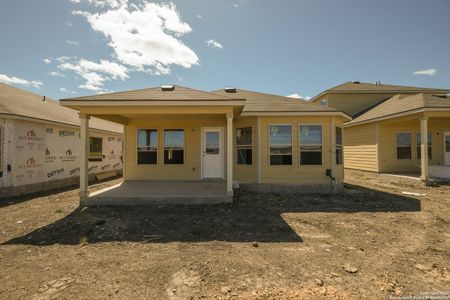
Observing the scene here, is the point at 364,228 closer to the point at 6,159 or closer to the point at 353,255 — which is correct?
the point at 353,255

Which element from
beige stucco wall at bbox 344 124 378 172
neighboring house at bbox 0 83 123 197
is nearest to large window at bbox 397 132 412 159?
beige stucco wall at bbox 344 124 378 172

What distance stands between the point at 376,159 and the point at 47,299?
48.5 ft

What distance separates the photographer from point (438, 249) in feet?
13.8

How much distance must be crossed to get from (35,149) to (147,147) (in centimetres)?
435

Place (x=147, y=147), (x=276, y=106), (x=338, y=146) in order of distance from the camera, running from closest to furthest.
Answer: (x=276, y=106) → (x=338, y=146) → (x=147, y=147)

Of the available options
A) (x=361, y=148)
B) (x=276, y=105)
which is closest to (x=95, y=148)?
(x=276, y=105)

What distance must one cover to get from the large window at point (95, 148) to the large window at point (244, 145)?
26.7 feet

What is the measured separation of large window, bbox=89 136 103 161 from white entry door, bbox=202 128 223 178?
6705 mm

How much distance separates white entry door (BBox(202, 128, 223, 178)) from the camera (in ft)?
32.8

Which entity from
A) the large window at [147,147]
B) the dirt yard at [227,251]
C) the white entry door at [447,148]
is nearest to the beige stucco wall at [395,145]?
the white entry door at [447,148]

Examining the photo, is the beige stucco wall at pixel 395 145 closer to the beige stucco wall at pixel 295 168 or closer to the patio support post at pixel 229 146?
the beige stucco wall at pixel 295 168

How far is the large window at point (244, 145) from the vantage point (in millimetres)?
9352

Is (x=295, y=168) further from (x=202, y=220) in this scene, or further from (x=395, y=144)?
A: (x=395, y=144)

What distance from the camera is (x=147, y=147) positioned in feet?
33.2
